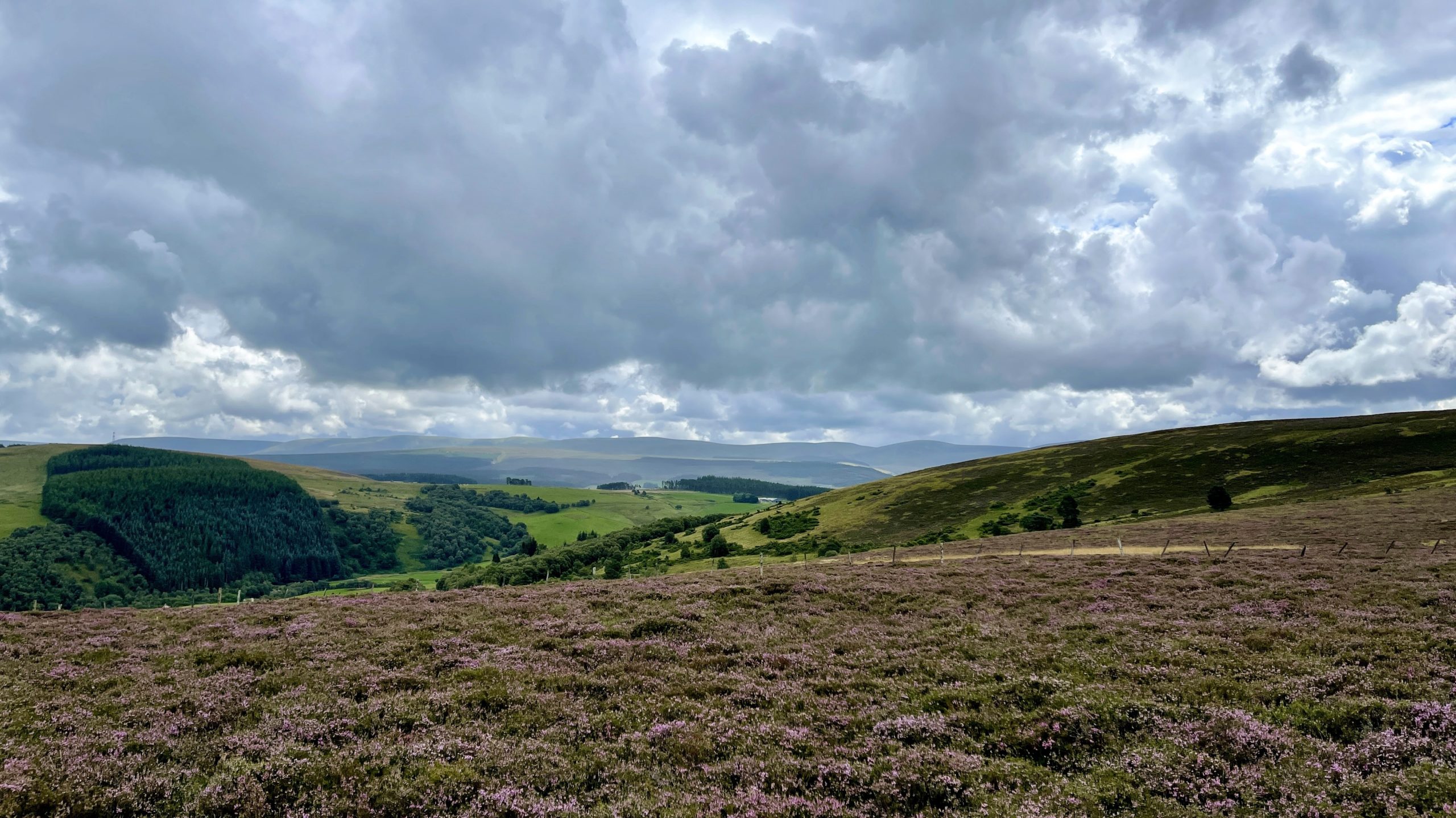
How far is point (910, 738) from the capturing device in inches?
482

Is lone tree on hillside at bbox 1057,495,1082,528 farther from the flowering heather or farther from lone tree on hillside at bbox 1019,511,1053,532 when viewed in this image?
the flowering heather

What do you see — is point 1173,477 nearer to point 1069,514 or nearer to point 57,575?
point 1069,514

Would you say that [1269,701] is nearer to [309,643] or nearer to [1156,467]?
[309,643]

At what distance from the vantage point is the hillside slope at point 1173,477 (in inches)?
2955

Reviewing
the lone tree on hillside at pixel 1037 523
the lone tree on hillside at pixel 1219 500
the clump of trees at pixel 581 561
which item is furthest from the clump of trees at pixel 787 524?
the lone tree on hillside at pixel 1219 500

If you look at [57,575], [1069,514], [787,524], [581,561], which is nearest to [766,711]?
[1069,514]

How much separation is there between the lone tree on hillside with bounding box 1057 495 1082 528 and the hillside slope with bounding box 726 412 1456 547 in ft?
11.2

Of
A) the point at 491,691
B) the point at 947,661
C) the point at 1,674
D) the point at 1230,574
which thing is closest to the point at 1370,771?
the point at 947,661

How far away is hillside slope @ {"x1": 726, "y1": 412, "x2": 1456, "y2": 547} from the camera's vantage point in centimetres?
7506

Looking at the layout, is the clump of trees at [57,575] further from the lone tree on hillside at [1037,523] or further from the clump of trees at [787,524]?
the lone tree on hillside at [1037,523]

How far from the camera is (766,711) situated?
14008mm

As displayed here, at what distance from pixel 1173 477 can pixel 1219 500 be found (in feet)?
77.6

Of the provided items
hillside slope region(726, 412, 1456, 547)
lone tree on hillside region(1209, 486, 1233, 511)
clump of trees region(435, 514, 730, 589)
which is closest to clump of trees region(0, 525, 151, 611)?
clump of trees region(435, 514, 730, 589)

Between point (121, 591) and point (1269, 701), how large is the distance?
10772 inches
